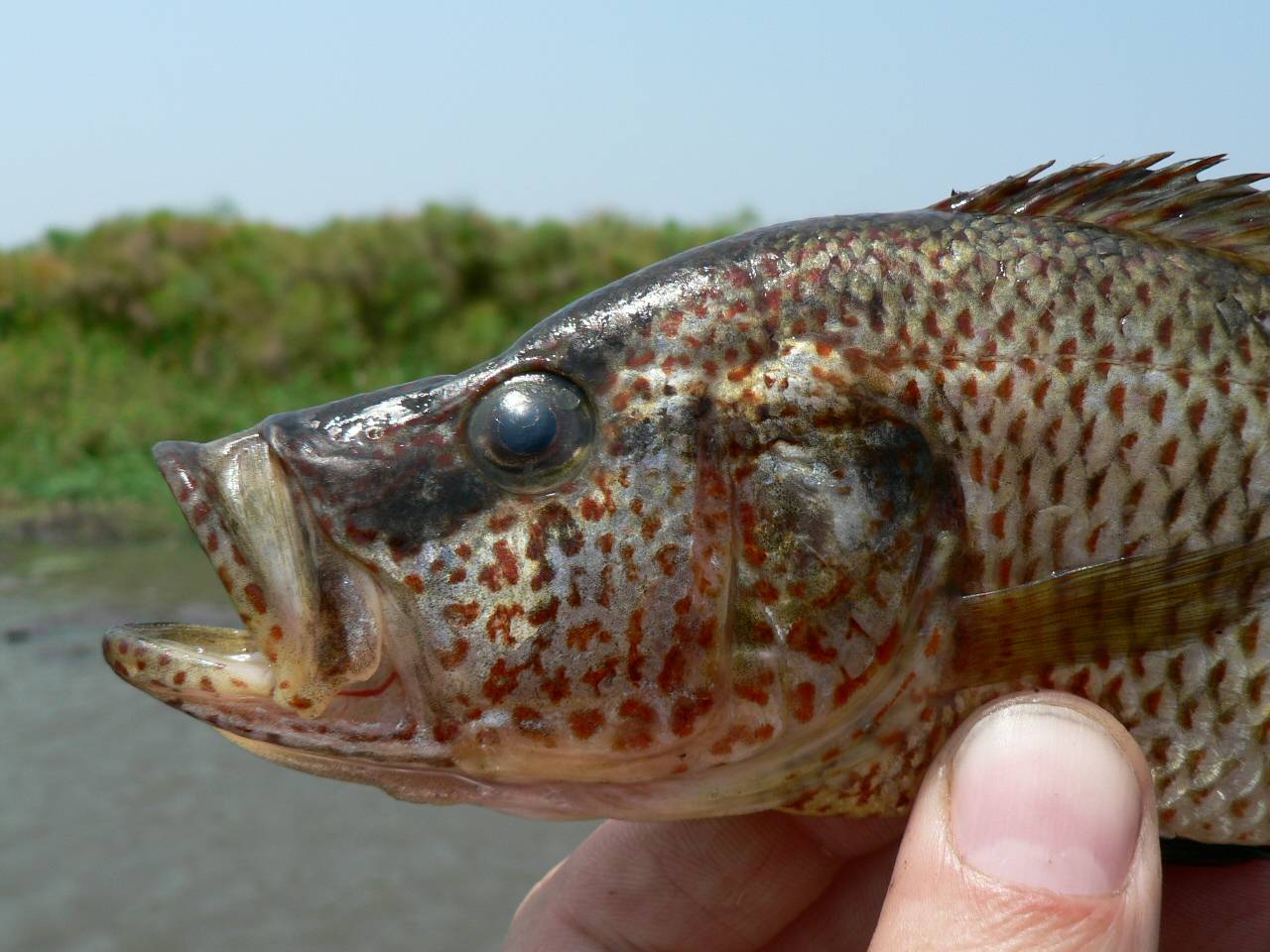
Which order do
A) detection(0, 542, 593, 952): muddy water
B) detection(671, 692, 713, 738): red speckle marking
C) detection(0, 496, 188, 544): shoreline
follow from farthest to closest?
detection(0, 496, 188, 544): shoreline < detection(0, 542, 593, 952): muddy water < detection(671, 692, 713, 738): red speckle marking

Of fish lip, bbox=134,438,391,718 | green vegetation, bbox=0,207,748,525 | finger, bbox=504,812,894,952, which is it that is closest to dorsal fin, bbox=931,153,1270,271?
fish lip, bbox=134,438,391,718

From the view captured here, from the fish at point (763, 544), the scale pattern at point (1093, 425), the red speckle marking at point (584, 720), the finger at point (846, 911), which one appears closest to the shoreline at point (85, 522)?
the finger at point (846, 911)

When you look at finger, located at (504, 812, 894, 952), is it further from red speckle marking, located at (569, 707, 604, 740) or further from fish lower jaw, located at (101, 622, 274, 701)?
fish lower jaw, located at (101, 622, 274, 701)

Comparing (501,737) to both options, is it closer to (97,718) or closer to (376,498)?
(376,498)

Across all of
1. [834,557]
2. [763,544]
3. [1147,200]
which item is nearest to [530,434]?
[763,544]

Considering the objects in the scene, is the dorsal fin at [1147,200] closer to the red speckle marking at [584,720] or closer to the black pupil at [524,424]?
the black pupil at [524,424]

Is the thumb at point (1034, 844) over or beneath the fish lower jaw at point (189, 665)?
A: beneath
